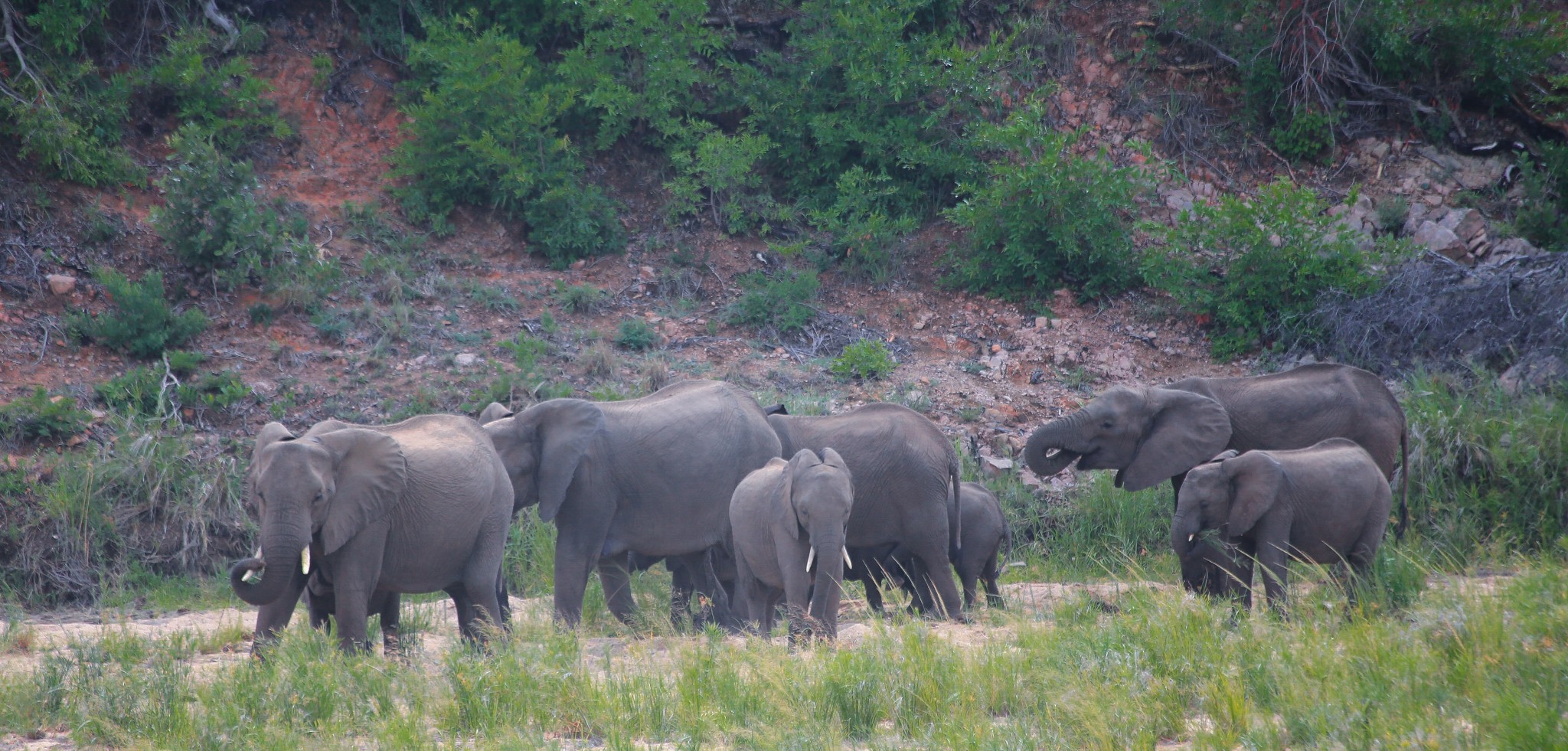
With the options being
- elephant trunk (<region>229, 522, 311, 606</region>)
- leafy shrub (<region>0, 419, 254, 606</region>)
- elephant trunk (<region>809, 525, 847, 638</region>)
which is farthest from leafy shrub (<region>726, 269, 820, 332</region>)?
elephant trunk (<region>229, 522, 311, 606</region>)

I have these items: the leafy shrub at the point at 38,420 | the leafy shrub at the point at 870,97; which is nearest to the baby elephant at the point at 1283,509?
the leafy shrub at the point at 870,97

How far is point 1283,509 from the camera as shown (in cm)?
800

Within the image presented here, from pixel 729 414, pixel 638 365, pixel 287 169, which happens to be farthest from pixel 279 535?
pixel 287 169

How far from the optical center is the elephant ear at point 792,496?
25.1ft

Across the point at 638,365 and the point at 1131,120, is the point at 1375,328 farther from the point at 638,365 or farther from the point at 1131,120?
the point at 638,365

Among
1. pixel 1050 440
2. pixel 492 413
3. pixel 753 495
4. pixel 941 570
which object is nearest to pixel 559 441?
pixel 492 413

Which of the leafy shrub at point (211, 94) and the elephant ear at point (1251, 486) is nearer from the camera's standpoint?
the elephant ear at point (1251, 486)

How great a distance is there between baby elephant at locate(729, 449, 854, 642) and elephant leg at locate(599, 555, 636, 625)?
163 cm

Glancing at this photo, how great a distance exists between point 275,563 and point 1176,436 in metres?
6.59

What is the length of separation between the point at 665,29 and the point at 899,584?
354 inches

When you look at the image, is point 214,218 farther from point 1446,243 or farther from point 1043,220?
point 1446,243

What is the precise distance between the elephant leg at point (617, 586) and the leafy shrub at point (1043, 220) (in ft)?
24.7

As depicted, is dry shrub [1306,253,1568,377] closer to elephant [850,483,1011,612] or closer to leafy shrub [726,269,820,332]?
leafy shrub [726,269,820,332]

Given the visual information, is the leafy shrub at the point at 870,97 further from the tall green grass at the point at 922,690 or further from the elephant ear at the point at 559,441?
the tall green grass at the point at 922,690
